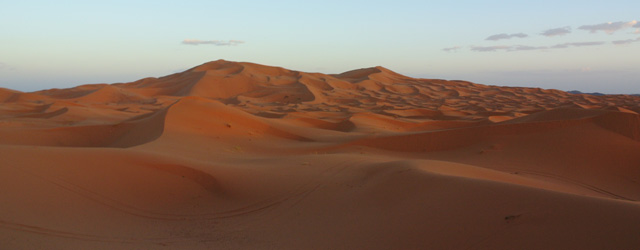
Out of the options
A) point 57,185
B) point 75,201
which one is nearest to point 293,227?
point 75,201

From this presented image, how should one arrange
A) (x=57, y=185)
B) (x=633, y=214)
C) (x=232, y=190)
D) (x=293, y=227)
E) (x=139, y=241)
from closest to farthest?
(x=633, y=214) → (x=139, y=241) → (x=293, y=227) → (x=57, y=185) → (x=232, y=190)

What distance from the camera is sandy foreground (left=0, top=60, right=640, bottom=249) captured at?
3799 mm

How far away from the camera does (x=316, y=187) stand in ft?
18.9

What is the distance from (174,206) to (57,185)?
1.32 metres

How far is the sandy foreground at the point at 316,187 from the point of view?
150 inches

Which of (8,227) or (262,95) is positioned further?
(262,95)

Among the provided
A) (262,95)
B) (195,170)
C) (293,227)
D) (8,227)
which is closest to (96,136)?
(195,170)

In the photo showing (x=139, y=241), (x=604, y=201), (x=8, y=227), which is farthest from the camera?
(x=139, y=241)

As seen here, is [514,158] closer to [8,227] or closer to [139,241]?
[139,241]

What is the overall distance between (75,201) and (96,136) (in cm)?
600

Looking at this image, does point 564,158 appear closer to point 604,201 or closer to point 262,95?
point 604,201

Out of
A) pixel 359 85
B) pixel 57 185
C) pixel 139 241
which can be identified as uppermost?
pixel 359 85

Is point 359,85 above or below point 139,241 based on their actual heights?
above

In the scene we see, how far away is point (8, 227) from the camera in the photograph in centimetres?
405
